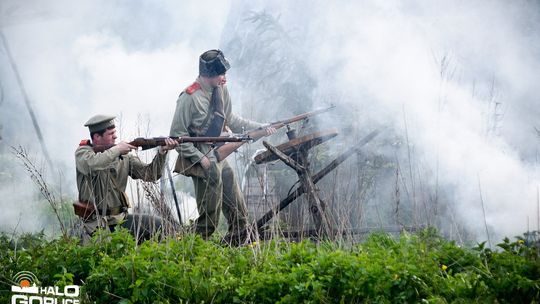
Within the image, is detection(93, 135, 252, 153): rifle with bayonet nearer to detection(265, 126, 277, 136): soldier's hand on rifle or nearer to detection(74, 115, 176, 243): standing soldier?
detection(74, 115, 176, 243): standing soldier

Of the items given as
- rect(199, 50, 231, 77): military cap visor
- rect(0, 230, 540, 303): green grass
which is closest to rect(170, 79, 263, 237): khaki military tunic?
rect(199, 50, 231, 77): military cap visor

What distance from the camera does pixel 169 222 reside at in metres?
5.78

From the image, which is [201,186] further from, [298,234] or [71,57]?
[71,57]

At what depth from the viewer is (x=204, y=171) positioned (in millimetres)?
6863

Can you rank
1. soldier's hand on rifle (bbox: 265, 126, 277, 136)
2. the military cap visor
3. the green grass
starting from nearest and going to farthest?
the green grass < the military cap visor < soldier's hand on rifle (bbox: 265, 126, 277, 136)

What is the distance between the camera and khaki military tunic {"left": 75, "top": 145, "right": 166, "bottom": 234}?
6164 mm

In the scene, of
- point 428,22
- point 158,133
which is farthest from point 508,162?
point 158,133

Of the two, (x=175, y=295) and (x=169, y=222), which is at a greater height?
(x=169, y=222)

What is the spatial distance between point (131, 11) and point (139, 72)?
4.13ft

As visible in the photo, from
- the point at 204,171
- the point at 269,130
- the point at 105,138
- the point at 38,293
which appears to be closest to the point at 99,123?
the point at 105,138

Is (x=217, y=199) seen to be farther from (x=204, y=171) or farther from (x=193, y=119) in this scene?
(x=193, y=119)

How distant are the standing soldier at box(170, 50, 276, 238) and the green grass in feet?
5.53

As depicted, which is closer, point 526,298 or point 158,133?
point 526,298

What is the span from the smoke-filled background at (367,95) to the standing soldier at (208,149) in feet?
2.88
